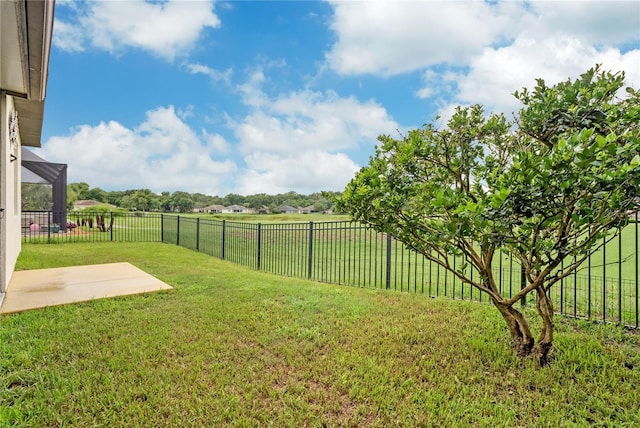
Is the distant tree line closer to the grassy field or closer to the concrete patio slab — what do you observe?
the concrete patio slab

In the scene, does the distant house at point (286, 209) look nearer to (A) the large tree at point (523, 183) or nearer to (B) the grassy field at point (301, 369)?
(B) the grassy field at point (301, 369)

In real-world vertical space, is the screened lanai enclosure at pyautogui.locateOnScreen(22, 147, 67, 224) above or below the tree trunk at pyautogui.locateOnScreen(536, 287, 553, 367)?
above

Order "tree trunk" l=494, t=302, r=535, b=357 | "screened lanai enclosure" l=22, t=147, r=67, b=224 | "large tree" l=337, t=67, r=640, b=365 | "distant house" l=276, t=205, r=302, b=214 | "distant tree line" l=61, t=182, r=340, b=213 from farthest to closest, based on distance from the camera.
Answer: "distant house" l=276, t=205, r=302, b=214
"distant tree line" l=61, t=182, r=340, b=213
"screened lanai enclosure" l=22, t=147, r=67, b=224
"tree trunk" l=494, t=302, r=535, b=357
"large tree" l=337, t=67, r=640, b=365

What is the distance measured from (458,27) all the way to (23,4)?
6756 mm

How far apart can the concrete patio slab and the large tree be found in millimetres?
3910

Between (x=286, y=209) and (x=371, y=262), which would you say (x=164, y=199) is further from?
(x=371, y=262)

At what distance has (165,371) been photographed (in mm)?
2420

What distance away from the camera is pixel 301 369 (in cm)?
253

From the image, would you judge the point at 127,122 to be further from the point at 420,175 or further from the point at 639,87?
the point at 639,87

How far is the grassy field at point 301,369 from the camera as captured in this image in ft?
6.48

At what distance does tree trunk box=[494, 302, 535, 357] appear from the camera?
2.72 metres

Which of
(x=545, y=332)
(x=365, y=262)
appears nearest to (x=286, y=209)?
(x=365, y=262)

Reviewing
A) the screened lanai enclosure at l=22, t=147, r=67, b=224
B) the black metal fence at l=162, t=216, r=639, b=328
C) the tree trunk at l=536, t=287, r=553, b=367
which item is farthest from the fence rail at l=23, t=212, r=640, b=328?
the screened lanai enclosure at l=22, t=147, r=67, b=224

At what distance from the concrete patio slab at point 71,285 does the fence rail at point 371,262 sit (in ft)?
9.19
